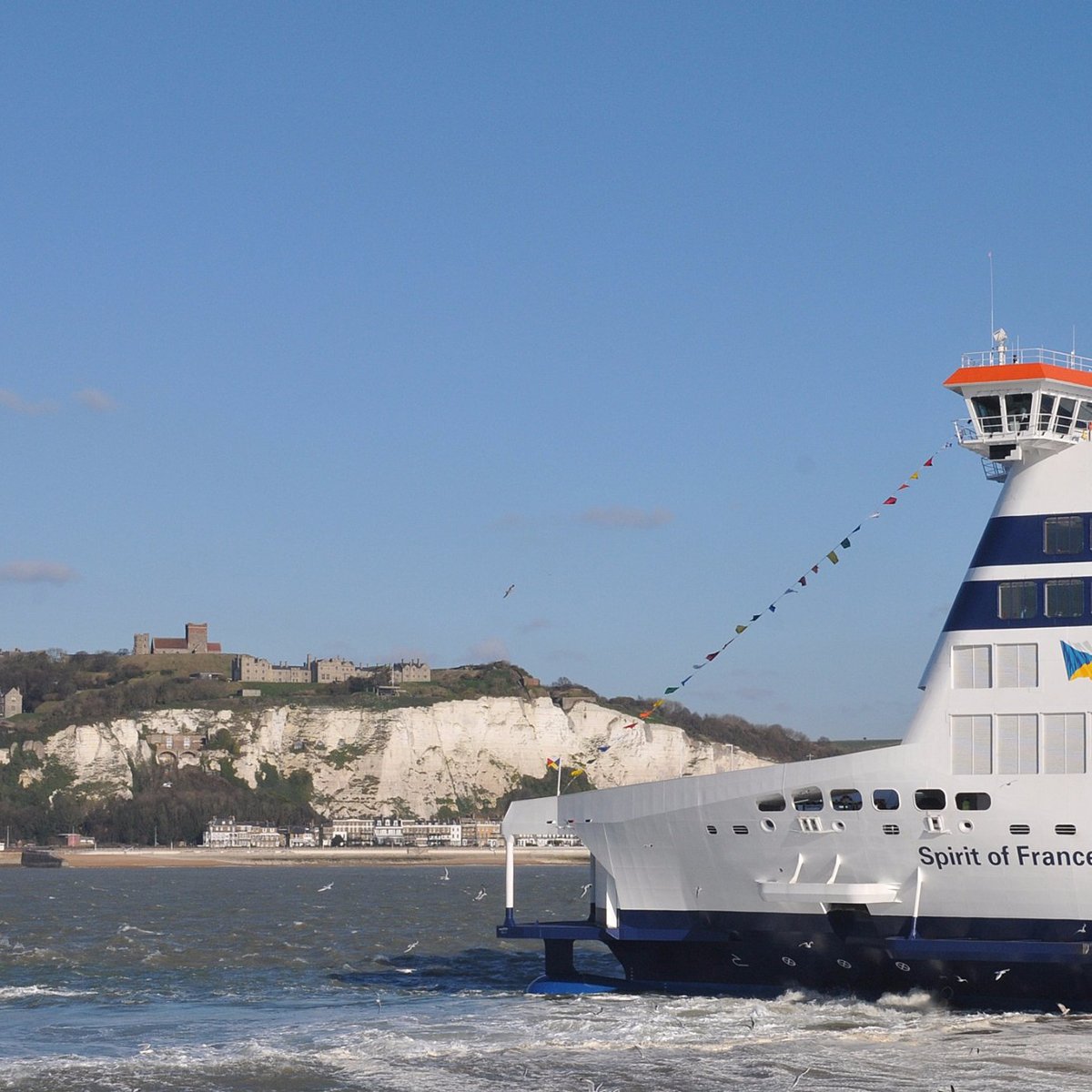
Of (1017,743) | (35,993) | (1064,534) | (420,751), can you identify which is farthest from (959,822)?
(420,751)

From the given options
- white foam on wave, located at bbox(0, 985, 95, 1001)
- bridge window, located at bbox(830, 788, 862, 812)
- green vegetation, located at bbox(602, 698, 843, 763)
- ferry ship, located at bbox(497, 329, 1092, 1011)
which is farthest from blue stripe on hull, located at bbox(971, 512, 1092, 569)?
green vegetation, located at bbox(602, 698, 843, 763)

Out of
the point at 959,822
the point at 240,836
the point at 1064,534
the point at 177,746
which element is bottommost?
the point at 240,836

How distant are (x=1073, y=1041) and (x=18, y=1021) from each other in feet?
53.1

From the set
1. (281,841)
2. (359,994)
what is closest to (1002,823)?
(359,994)

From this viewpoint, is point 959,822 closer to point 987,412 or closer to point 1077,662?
point 1077,662

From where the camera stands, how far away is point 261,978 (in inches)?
1352

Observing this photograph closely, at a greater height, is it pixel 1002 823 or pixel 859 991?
pixel 1002 823

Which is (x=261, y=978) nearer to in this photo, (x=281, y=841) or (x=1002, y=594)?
(x=1002, y=594)

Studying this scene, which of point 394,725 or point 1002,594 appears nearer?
point 1002,594

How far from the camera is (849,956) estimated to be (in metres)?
26.5

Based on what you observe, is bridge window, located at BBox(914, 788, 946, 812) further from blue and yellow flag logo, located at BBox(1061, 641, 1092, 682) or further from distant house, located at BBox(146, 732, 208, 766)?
distant house, located at BBox(146, 732, 208, 766)

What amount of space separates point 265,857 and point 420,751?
2277 centimetres

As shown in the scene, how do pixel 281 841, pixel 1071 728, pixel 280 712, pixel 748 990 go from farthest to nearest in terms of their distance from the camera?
pixel 280 712 → pixel 281 841 → pixel 748 990 → pixel 1071 728

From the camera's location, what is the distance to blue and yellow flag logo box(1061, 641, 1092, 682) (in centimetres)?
2570
